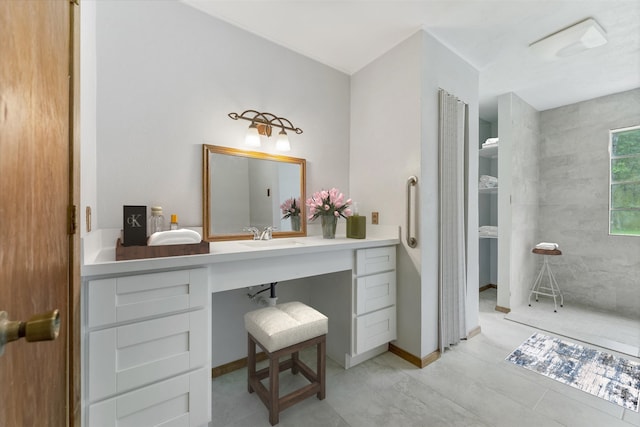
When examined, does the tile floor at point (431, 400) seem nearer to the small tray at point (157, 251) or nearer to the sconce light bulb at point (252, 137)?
the small tray at point (157, 251)

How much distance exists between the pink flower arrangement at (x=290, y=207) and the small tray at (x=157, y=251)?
3.03 feet

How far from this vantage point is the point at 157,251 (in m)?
1.20

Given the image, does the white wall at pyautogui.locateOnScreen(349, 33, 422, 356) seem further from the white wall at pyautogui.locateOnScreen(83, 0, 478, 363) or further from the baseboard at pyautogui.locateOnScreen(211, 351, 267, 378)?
the baseboard at pyautogui.locateOnScreen(211, 351, 267, 378)

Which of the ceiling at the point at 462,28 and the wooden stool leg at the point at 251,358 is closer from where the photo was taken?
the wooden stool leg at the point at 251,358

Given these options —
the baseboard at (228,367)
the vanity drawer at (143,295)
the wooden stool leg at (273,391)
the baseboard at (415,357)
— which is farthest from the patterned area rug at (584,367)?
the vanity drawer at (143,295)

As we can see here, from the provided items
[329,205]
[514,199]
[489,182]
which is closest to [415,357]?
[329,205]

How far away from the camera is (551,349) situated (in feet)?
7.13

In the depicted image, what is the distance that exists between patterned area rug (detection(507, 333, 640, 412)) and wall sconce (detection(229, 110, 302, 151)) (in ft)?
7.95

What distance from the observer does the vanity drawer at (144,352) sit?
103 cm

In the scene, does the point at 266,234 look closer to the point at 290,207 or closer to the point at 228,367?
the point at 290,207

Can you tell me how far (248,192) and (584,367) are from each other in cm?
277

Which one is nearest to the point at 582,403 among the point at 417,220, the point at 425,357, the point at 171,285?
the point at 425,357

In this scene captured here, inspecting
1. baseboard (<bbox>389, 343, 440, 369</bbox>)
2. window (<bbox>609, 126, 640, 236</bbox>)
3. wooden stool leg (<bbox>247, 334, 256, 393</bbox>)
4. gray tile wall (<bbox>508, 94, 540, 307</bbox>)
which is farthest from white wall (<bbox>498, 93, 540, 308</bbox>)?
wooden stool leg (<bbox>247, 334, 256, 393</bbox>)

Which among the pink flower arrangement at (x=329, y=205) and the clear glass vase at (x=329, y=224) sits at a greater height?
the pink flower arrangement at (x=329, y=205)
